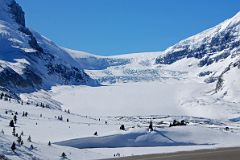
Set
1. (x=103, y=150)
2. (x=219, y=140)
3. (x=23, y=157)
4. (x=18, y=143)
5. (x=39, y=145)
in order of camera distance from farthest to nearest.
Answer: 1. (x=219, y=140)
2. (x=103, y=150)
3. (x=39, y=145)
4. (x=18, y=143)
5. (x=23, y=157)

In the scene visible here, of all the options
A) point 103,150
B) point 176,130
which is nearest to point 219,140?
point 176,130

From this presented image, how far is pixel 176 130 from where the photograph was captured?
60.0 metres

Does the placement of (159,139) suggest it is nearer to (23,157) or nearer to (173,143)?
(173,143)

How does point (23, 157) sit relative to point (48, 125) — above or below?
below

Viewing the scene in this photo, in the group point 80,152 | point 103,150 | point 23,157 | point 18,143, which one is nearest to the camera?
point 23,157

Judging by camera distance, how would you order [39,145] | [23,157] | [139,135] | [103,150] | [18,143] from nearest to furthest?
[23,157] < [18,143] < [39,145] < [103,150] < [139,135]

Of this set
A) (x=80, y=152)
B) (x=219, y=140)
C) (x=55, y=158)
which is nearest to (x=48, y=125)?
(x=219, y=140)

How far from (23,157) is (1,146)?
1421 millimetres

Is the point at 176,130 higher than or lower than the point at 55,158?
higher

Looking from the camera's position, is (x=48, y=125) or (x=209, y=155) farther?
(x=48, y=125)

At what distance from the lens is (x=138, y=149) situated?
50.7m

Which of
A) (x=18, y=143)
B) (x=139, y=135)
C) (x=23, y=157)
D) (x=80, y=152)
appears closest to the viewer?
(x=23, y=157)

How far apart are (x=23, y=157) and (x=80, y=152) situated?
8077 mm

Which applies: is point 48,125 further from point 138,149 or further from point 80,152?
point 80,152
